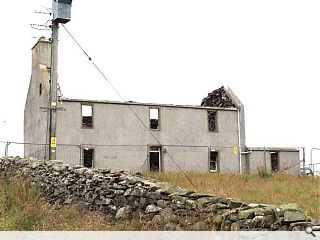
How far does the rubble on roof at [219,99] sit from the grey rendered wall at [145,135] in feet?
5.28

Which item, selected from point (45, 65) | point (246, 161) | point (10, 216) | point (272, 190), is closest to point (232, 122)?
point (246, 161)

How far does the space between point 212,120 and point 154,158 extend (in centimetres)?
573

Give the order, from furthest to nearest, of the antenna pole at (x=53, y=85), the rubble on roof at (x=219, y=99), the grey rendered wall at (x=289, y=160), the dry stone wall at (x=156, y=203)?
the rubble on roof at (x=219, y=99) < the grey rendered wall at (x=289, y=160) < the antenna pole at (x=53, y=85) < the dry stone wall at (x=156, y=203)

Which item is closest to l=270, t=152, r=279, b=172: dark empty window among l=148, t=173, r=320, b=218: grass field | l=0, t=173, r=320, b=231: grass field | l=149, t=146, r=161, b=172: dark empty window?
l=149, t=146, r=161, b=172: dark empty window

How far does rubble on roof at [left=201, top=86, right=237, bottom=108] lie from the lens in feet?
129

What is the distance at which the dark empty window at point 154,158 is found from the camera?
34219 mm

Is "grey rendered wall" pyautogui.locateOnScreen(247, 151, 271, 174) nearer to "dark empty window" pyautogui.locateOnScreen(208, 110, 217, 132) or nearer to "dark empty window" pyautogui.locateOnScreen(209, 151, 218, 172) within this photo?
"dark empty window" pyautogui.locateOnScreen(209, 151, 218, 172)

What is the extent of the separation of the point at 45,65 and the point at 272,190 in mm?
21901

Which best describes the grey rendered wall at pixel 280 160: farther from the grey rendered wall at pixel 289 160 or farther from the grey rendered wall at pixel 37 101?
the grey rendered wall at pixel 37 101

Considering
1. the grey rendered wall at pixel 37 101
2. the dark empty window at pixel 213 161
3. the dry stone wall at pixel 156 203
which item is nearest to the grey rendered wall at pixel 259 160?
the dark empty window at pixel 213 161

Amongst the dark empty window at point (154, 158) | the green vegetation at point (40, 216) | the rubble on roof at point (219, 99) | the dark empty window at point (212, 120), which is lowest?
the green vegetation at point (40, 216)

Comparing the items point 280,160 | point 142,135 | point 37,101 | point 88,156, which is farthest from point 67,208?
point 280,160

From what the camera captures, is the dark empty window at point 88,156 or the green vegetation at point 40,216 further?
the dark empty window at point 88,156

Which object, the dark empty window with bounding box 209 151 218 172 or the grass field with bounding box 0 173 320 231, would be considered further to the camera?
the dark empty window with bounding box 209 151 218 172
